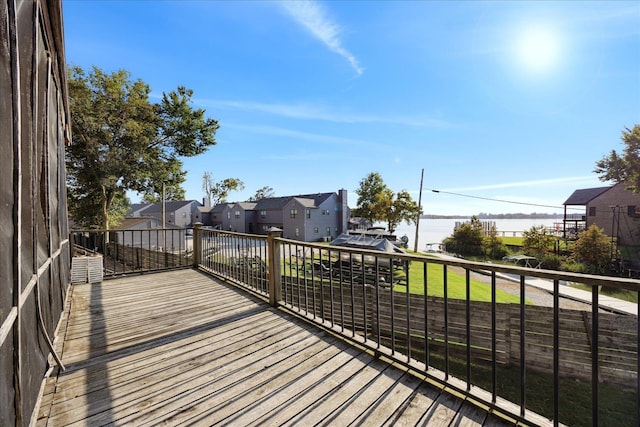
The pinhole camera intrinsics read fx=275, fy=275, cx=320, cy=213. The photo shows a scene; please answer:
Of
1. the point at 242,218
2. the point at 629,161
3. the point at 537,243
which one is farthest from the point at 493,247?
the point at 242,218

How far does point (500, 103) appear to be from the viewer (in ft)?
44.6

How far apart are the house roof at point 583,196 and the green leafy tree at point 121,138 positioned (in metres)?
31.3

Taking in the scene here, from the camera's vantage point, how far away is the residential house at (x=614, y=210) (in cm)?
2036

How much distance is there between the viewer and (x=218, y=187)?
142 feet

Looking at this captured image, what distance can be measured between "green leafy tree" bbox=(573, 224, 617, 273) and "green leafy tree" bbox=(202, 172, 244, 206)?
3922 cm

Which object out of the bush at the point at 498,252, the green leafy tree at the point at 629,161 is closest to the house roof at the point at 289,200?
the bush at the point at 498,252

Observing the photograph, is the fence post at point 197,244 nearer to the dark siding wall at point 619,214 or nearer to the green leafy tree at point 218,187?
the dark siding wall at point 619,214

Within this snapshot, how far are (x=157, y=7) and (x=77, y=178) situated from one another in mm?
11081

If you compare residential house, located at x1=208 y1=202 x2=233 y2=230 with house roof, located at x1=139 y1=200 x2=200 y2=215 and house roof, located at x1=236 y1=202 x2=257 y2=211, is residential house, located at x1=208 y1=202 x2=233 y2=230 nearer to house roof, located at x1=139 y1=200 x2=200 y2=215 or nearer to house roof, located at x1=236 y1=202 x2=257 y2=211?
house roof, located at x1=236 y1=202 x2=257 y2=211

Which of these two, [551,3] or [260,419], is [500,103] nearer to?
[551,3]

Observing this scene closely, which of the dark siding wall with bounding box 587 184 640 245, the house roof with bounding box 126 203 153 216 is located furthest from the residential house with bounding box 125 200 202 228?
the dark siding wall with bounding box 587 184 640 245

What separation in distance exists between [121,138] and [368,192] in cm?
2400

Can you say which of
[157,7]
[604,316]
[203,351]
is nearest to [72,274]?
[203,351]

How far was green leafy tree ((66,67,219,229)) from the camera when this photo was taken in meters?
12.4
